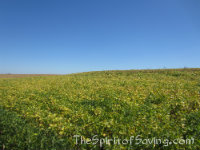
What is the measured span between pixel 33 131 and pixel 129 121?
143 inches

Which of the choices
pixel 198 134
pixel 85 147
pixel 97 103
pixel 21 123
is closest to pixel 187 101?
pixel 198 134

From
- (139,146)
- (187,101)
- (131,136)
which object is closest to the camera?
(139,146)

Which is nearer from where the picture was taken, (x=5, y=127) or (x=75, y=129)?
(x=75, y=129)

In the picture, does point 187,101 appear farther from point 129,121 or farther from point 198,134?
point 129,121

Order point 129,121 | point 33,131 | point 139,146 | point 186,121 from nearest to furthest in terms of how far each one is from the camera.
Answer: point 139,146 < point 33,131 < point 129,121 < point 186,121

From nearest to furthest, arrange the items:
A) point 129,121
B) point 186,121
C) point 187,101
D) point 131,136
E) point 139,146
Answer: point 139,146
point 131,136
point 129,121
point 186,121
point 187,101

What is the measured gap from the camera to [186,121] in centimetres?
543

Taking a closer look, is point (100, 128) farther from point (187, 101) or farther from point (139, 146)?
point (187, 101)

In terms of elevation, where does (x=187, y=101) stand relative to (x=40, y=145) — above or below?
above

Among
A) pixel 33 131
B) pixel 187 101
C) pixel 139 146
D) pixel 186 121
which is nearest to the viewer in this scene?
pixel 139 146

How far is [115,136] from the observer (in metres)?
4.28

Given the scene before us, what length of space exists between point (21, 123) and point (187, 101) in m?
8.75

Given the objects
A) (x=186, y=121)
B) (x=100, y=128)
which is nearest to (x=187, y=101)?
(x=186, y=121)

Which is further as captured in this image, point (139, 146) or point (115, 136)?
point (115, 136)
